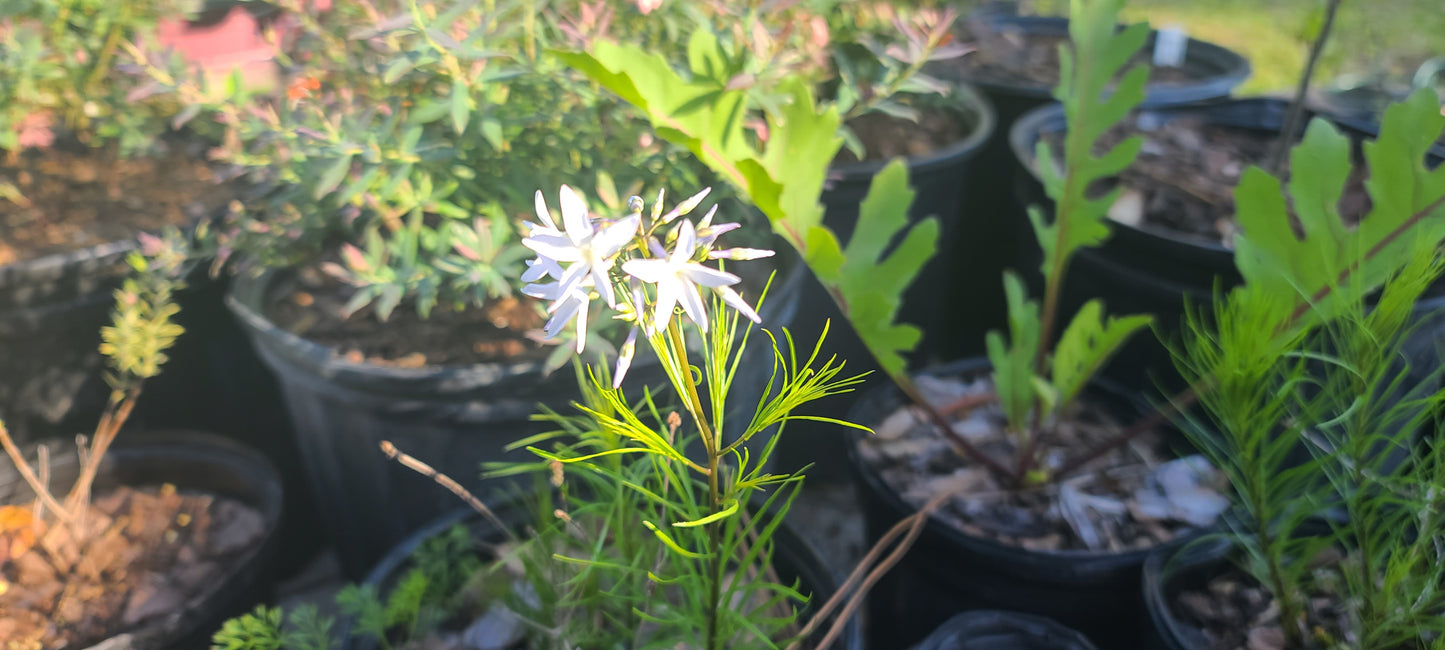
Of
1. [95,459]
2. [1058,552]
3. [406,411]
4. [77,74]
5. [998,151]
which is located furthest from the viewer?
[998,151]

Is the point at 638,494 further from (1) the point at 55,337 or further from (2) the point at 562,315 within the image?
(1) the point at 55,337

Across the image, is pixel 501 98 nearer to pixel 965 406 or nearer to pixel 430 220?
pixel 430 220

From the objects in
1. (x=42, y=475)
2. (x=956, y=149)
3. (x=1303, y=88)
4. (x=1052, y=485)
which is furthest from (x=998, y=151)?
(x=42, y=475)

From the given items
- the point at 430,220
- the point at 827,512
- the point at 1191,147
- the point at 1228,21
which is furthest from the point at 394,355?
the point at 1228,21

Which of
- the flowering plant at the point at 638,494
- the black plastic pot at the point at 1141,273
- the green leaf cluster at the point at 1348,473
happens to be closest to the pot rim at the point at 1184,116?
the black plastic pot at the point at 1141,273

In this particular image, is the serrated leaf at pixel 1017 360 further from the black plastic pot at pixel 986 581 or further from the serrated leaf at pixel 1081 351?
the black plastic pot at pixel 986 581

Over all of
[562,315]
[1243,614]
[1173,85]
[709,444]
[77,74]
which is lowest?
[1243,614]
